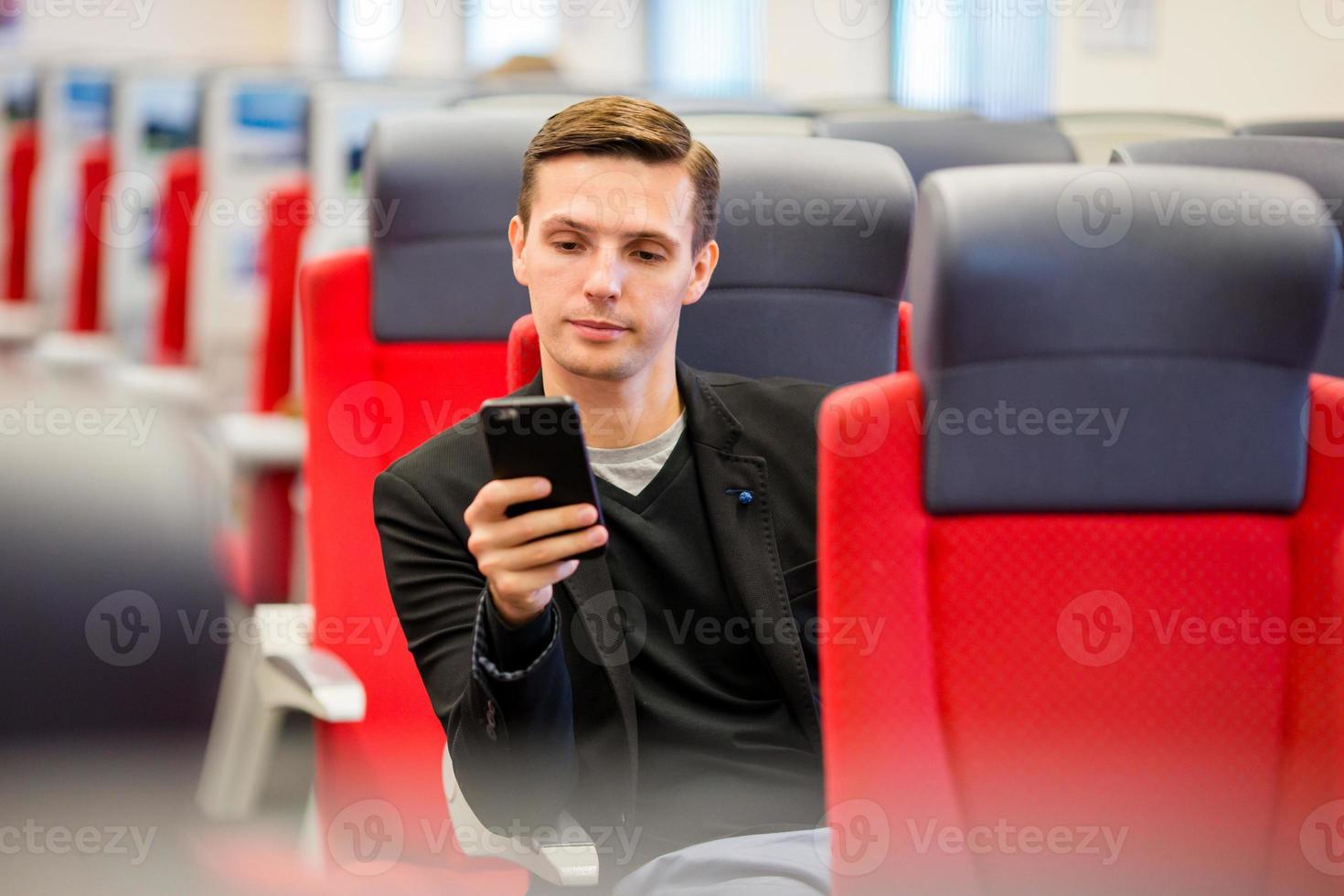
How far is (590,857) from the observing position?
1.21m

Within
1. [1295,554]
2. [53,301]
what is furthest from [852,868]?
[53,301]

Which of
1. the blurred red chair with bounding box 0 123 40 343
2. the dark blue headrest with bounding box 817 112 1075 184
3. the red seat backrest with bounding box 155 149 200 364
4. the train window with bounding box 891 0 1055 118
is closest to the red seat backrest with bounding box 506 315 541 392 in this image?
the dark blue headrest with bounding box 817 112 1075 184

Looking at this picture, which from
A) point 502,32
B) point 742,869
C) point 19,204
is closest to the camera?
point 742,869

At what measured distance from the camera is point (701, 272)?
146 cm

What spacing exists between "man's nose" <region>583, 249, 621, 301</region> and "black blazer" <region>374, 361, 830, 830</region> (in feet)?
0.46

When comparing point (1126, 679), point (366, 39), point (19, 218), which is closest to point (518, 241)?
point (1126, 679)

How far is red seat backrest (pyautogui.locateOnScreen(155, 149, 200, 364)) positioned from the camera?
3.47 m

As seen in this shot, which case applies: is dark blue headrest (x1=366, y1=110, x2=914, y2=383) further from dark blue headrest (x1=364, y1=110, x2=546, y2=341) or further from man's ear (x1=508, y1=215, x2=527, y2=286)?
dark blue headrest (x1=364, y1=110, x2=546, y2=341)

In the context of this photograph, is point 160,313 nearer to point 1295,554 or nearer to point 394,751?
point 394,751

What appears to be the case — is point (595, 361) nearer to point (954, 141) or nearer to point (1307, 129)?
point (954, 141)

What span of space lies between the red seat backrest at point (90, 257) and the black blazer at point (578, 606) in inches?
118

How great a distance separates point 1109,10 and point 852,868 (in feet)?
17.4

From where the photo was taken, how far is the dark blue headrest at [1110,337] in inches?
48.5

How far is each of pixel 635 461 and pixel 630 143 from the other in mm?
317
